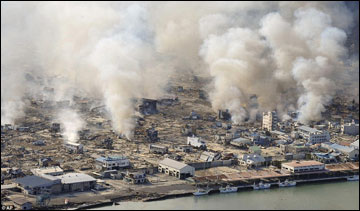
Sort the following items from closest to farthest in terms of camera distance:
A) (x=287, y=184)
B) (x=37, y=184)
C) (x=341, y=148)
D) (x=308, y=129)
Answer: (x=37, y=184), (x=287, y=184), (x=341, y=148), (x=308, y=129)

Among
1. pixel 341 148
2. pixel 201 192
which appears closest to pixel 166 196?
pixel 201 192

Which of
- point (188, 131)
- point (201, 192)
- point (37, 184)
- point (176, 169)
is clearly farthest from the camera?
point (188, 131)

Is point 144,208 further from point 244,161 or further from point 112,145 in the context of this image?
point 112,145

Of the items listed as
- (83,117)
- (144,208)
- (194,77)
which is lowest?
(144,208)

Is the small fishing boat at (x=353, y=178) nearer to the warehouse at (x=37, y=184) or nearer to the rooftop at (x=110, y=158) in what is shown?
the rooftop at (x=110, y=158)

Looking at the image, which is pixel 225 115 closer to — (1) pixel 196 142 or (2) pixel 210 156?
(1) pixel 196 142

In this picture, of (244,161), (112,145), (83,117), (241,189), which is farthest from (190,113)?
(241,189)

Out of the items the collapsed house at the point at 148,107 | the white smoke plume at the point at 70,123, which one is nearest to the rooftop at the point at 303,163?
the white smoke plume at the point at 70,123

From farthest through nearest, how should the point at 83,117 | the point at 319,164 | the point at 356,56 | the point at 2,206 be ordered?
1. the point at 356,56
2. the point at 83,117
3. the point at 319,164
4. the point at 2,206

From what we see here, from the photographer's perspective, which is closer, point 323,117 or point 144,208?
point 144,208
